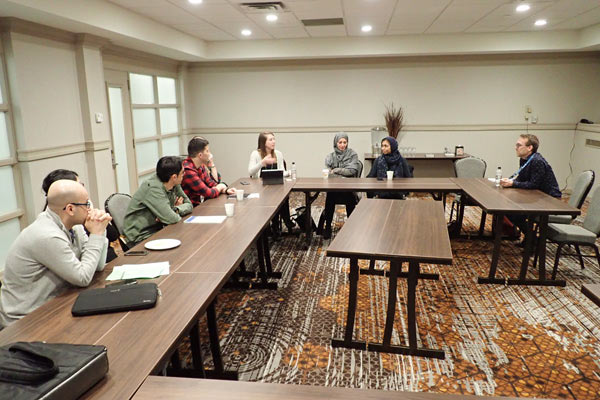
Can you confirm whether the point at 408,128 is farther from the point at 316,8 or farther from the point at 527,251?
the point at 527,251

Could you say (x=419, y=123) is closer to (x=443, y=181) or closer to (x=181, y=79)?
(x=443, y=181)

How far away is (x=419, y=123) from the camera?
7.67 m

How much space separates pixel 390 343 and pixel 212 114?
635 centimetres

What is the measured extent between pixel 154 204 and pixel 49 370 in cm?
196

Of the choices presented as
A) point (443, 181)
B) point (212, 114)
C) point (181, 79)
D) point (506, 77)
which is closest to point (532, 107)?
point (506, 77)

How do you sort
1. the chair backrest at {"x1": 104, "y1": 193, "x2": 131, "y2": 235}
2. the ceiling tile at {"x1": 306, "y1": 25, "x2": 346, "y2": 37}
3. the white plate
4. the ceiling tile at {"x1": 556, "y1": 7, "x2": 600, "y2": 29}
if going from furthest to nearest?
the ceiling tile at {"x1": 306, "y1": 25, "x2": 346, "y2": 37}
the ceiling tile at {"x1": 556, "y1": 7, "x2": 600, "y2": 29}
the chair backrest at {"x1": 104, "y1": 193, "x2": 131, "y2": 235}
the white plate

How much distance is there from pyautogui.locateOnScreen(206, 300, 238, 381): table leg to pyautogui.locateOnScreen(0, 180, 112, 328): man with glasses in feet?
2.22

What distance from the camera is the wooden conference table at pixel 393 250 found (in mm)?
2490

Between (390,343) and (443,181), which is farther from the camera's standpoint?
(443,181)

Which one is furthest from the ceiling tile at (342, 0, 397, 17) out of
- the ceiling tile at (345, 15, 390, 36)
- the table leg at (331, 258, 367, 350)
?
the table leg at (331, 258, 367, 350)

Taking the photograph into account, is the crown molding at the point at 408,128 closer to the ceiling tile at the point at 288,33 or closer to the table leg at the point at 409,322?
the ceiling tile at the point at 288,33

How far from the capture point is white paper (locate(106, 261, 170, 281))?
2109 mm

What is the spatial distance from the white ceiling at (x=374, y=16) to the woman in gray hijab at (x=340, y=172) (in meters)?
1.52

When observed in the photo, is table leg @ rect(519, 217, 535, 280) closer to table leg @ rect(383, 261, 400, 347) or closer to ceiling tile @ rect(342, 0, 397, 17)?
table leg @ rect(383, 261, 400, 347)
